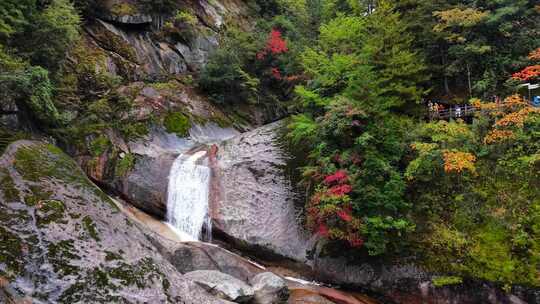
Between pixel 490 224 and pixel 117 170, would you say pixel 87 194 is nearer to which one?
pixel 117 170

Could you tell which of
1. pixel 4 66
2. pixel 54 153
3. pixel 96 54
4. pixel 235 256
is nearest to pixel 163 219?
pixel 235 256

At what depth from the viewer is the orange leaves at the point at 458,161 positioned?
38.8ft

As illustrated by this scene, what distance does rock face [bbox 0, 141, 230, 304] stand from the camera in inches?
250

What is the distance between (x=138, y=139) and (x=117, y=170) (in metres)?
2.47

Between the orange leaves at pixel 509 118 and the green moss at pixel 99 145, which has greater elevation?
the orange leaves at pixel 509 118

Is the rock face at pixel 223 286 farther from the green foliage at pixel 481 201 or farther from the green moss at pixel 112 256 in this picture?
the green foliage at pixel 481 201

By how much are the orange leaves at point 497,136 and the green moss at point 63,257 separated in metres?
12.9

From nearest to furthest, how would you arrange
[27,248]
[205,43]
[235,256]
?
[27,248], [235,256], [205,43]

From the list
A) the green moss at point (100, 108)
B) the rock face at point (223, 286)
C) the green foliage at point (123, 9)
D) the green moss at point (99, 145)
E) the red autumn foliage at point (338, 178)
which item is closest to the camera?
the rock face at point (223, 286)

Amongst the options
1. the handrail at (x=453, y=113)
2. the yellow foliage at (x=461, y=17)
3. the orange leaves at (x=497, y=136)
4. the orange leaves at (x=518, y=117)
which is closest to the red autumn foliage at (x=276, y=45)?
the yellow foliage at (x=461, y=17)

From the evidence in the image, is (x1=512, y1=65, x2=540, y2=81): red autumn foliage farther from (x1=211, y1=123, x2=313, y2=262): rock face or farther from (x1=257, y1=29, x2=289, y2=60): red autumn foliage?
(x1=257, y1=29, x2=289, y2=60): red autumn foliage

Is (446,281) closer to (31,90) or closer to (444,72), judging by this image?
(444,72)

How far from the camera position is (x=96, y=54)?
2162 centimetres

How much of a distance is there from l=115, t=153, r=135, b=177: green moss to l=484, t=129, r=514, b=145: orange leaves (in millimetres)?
14786
